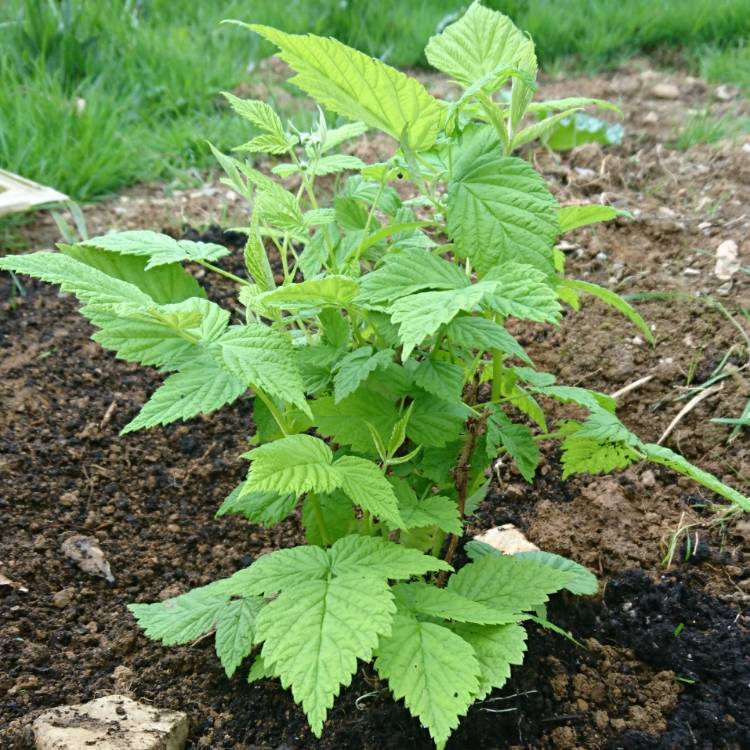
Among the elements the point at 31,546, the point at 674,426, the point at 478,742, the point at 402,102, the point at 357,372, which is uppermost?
the point at 402,102

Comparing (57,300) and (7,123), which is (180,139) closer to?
(7,123)

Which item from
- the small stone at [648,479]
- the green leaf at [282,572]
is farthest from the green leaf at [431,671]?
the small stone at [648,479]

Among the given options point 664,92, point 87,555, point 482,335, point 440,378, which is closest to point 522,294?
point 482,335

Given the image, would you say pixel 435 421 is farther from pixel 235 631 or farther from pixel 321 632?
pixel 235 631

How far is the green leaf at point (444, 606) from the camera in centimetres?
140

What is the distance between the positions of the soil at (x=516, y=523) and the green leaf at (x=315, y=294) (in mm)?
745

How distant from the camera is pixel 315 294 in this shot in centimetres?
134

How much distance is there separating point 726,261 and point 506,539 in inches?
50.3

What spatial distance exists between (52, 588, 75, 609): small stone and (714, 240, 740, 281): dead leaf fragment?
1936 mm

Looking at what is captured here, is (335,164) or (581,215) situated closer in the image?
(581,215)

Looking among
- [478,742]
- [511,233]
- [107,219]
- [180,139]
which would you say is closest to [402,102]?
[511,233]

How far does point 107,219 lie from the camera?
327 cm

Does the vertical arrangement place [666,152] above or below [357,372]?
below

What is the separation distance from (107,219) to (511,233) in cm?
227
